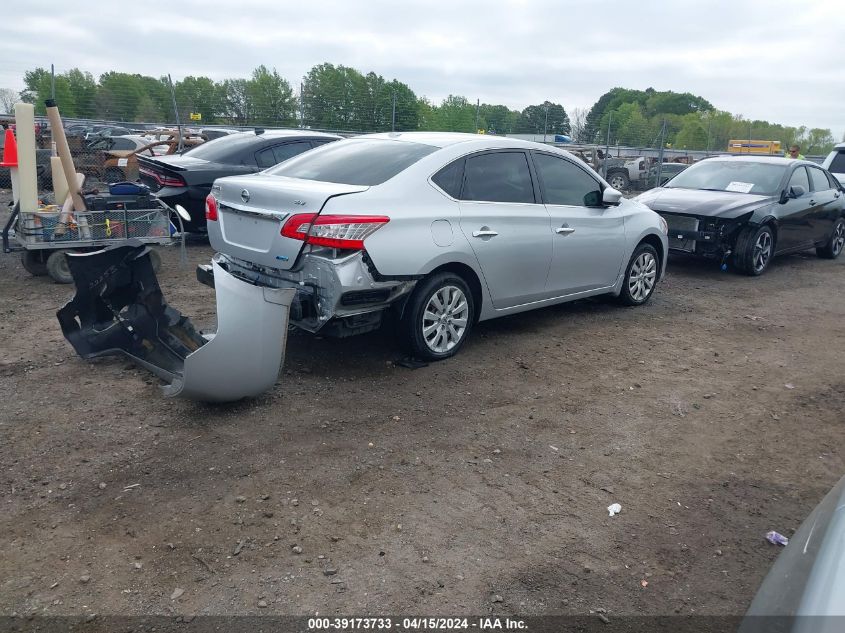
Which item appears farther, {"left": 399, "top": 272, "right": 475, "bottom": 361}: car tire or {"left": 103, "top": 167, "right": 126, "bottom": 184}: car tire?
{"left": 103, "top": 167, "right": 126, "bottom": 184}: car tire

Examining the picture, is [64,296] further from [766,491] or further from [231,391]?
[766,491]

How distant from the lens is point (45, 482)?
11.9ft

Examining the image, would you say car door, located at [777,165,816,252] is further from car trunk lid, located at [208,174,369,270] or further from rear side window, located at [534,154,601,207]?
car trunk lid, located at [208,174,369,270]

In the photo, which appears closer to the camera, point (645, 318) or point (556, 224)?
point (556, 224)

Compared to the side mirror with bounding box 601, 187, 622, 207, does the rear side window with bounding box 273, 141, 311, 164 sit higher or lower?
higher

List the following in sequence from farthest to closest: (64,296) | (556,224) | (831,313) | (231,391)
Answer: (831,313) → (64,296) → (556,224) → (231,391)

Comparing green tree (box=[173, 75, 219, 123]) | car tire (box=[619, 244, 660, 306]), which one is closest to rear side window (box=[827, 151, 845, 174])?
car tire (box=[619, 244, 660, 306])

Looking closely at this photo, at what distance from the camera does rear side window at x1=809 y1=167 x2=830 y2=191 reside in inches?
437

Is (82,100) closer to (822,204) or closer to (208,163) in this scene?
(208,163)

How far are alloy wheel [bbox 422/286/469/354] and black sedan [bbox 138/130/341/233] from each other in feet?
15.5

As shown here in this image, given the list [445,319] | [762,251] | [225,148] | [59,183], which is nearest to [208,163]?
[225,148]

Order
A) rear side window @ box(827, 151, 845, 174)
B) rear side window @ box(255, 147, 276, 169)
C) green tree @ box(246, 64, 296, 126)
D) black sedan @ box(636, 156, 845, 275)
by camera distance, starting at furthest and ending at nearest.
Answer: green tree @ box(246, 64, 296, 126) → rear side window @ box(827, 151, 845, 174) → rear side window @ box(255, 147, 276, 169) → black sedan @ box(636, 156, 845, 275)

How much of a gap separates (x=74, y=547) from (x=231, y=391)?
1422 mm

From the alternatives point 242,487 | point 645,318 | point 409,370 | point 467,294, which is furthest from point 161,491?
point 645,318
